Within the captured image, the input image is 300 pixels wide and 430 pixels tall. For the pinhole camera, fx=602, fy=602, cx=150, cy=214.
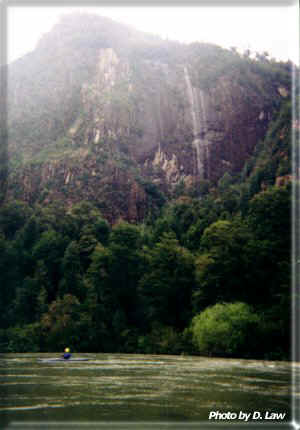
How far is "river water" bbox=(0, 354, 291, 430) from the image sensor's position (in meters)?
12.1

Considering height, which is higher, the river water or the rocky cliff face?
the rocky cliff face

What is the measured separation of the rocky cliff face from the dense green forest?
15.3 m

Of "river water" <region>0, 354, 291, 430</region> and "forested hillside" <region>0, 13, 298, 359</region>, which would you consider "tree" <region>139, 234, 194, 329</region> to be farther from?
"river water" <region>0, 354, 291, 430</region>

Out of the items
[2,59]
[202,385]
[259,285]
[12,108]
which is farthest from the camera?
[12,108]

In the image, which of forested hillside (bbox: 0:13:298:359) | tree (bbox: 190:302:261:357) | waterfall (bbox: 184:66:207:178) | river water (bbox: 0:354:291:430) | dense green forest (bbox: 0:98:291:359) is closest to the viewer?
river water (bbox: 0:354:291:430)

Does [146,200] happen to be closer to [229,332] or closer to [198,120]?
[198,120]

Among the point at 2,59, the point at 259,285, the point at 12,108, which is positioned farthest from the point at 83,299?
the point at 12,108

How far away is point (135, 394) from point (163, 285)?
2738 cm

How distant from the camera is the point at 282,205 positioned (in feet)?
135

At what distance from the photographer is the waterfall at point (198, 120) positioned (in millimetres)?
86375

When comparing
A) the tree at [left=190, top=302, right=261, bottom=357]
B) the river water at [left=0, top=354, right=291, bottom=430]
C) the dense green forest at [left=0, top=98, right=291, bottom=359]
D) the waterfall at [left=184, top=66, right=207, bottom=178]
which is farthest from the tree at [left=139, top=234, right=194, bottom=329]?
the waterfall at [left=184, top=66, right=207, bottom=178]

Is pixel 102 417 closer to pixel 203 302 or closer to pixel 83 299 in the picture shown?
Result: pixel 203 302

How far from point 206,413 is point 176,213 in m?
53.5

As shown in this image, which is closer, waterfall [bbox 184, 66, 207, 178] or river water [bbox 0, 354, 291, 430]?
river water [bbox 0, 354, 291, 430]
